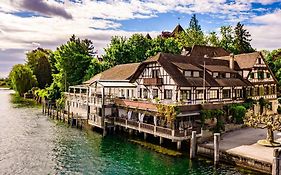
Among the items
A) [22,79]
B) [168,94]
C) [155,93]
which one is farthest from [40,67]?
[168,94]

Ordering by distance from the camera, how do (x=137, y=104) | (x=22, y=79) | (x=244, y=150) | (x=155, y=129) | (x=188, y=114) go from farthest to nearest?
(x=22, y=79) → (x=137, y=104) → (x=155, y=129) → (x=188, y=114) → (x=244, y=150)

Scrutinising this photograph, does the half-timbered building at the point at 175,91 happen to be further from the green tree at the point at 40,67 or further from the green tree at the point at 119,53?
the green tree at the point at 40,67

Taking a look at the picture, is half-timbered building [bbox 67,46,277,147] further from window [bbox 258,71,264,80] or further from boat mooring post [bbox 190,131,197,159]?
boat mooring post [bbox 190,131,197,159]

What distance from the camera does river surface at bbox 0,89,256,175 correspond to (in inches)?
998

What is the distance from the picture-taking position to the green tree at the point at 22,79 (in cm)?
10088

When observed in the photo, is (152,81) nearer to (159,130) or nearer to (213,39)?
(159,130)

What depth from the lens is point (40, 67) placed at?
367ft

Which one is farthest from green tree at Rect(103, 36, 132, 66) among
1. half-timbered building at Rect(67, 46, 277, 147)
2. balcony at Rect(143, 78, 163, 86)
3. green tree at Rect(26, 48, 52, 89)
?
green tree at Rect(26, 48, 52, 89)

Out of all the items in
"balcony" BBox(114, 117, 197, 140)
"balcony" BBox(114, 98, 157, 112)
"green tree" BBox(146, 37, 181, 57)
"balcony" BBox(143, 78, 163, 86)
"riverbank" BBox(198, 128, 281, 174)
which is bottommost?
"riverbank" BBox(198, 128, 281, 174)

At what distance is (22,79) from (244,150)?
8955cm

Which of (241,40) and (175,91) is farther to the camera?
(241,40)

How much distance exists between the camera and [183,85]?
36125mm

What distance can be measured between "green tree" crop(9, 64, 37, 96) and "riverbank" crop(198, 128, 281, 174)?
83.2 meters

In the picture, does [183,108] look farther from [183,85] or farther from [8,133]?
[8,133]
